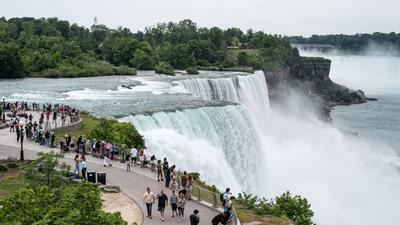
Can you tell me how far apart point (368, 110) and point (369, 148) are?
31.2 metres

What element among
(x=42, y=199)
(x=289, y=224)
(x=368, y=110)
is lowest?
(x=368, y=110)

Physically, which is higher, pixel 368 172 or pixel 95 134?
pixel 95 134

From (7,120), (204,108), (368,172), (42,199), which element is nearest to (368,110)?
(368,172)

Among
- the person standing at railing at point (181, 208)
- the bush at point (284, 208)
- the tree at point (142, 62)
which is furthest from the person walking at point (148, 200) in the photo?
the tree at point (142, 62)

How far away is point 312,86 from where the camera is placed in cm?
9406

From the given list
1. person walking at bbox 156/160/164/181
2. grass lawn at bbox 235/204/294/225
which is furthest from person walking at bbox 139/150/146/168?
grass lawn at bbox 235/204/294/225

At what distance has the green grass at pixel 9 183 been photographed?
17500mm

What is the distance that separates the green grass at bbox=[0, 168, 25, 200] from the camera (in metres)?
17.5

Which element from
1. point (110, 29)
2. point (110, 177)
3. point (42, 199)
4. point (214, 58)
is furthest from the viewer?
point (110, 29)

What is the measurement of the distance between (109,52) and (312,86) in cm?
3695

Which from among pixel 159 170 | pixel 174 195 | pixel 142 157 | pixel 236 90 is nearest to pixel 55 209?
pixel 174 195

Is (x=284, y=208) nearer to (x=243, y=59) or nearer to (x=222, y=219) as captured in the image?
(x=222, y=219)

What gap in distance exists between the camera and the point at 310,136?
5638 centimetres

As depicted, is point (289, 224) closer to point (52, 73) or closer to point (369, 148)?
point (369, 148)
